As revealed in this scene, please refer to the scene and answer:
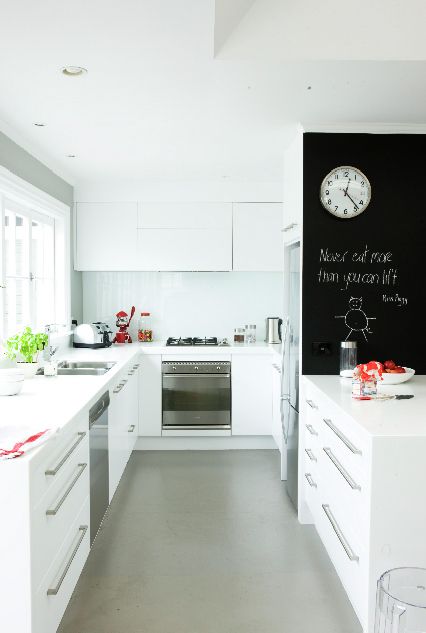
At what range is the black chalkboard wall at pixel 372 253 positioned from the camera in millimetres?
3447

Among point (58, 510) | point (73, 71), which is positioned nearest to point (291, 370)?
point (58, 510)

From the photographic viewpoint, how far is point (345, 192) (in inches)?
136

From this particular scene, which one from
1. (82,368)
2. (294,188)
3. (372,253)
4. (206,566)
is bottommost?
(206,566)

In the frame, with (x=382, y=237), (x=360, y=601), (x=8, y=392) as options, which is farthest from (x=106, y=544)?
(x=382, y=237)

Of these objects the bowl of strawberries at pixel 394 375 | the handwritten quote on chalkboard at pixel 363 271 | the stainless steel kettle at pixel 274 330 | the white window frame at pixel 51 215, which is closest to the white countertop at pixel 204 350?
the stainless steel kettle at pixel 274 330

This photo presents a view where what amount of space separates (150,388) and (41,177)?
6.38 ft

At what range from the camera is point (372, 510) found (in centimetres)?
208

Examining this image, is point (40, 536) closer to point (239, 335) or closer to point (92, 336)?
point (92, 336)

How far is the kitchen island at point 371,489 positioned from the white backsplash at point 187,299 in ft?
9.12

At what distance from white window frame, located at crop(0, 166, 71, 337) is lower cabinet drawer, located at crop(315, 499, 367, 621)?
2.18 meters

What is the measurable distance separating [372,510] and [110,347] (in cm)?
336

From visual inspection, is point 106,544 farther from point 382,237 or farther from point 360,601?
point 382,237

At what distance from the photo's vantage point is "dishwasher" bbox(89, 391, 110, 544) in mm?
2889

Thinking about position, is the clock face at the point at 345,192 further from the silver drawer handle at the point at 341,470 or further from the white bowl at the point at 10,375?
the white bowl at the point at 10,375
